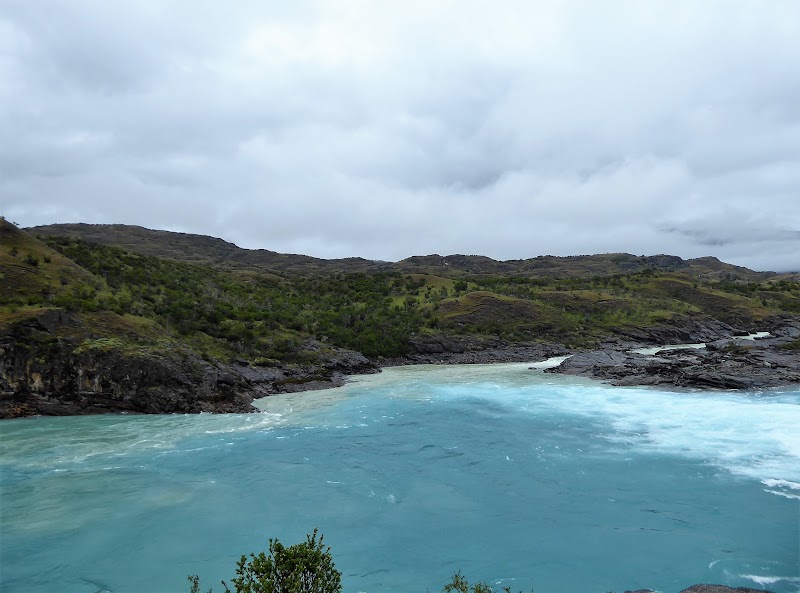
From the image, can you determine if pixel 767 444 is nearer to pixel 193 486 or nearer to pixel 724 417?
pixel 724 417

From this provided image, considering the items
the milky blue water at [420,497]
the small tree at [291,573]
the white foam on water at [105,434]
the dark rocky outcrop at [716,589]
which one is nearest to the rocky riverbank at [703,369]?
the milky blue water at [420,497]

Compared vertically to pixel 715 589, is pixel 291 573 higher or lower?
higher

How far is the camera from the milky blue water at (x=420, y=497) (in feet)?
42.9

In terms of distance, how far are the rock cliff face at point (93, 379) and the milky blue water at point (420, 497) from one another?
229cm

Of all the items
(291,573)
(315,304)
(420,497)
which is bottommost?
(420,497)

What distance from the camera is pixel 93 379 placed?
109ft

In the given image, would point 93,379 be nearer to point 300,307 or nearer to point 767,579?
point 767,579

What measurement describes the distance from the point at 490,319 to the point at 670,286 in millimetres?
56357

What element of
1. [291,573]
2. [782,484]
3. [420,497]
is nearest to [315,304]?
[420,497]

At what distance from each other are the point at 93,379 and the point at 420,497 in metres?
27.0

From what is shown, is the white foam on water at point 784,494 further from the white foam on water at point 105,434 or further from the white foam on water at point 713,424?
the white foam on water at point 105,434

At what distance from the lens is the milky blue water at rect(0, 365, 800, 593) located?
42.9 feet

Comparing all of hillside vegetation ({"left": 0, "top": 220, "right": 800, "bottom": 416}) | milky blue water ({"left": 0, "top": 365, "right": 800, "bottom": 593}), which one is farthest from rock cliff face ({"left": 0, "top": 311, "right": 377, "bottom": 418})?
milky blue water ({"left": 0, "top": 365, "right": 800, "bottom": 593})

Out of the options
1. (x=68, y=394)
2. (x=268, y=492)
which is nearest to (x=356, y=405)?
(x=268, y=492)
